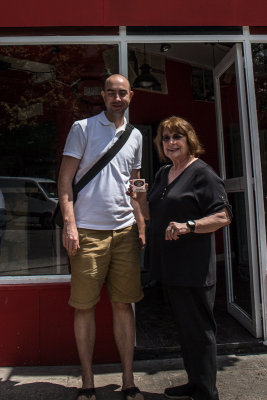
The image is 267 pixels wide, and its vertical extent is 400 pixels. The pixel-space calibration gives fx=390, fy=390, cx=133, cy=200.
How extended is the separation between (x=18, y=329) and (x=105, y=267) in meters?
1.08

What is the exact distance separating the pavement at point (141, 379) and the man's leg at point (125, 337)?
0.17m

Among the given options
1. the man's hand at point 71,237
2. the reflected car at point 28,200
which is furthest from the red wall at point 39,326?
the man's hand at point 71,237

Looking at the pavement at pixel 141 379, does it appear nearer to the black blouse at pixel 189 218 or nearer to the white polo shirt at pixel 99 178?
the black blouse at pixel 189 218

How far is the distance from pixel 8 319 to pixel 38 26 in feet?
8.02

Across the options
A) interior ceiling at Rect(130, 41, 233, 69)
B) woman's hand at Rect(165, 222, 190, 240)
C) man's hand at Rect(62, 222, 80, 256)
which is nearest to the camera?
woman's hand at Rect(165, 222, 190, 240)

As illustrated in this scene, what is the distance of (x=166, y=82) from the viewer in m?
6.43

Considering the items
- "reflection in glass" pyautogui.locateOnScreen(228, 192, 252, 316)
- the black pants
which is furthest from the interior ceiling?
the black pants

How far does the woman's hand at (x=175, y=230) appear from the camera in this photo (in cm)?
227

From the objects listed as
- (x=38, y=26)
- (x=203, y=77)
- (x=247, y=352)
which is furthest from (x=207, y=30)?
(x=203, y=77)

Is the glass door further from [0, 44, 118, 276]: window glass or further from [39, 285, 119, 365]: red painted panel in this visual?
[39, 285, 119, 365]: red painted panel

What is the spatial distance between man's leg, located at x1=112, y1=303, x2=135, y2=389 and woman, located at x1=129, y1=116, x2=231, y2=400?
38 cm

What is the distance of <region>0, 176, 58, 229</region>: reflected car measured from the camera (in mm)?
3646

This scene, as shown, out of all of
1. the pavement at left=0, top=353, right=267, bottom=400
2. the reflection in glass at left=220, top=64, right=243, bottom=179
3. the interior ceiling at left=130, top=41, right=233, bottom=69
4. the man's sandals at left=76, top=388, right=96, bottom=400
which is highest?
the interior ceiling at left=130, top=41, right=233, bottom=69

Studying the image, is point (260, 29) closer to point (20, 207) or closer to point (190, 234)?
point (190, 234)
